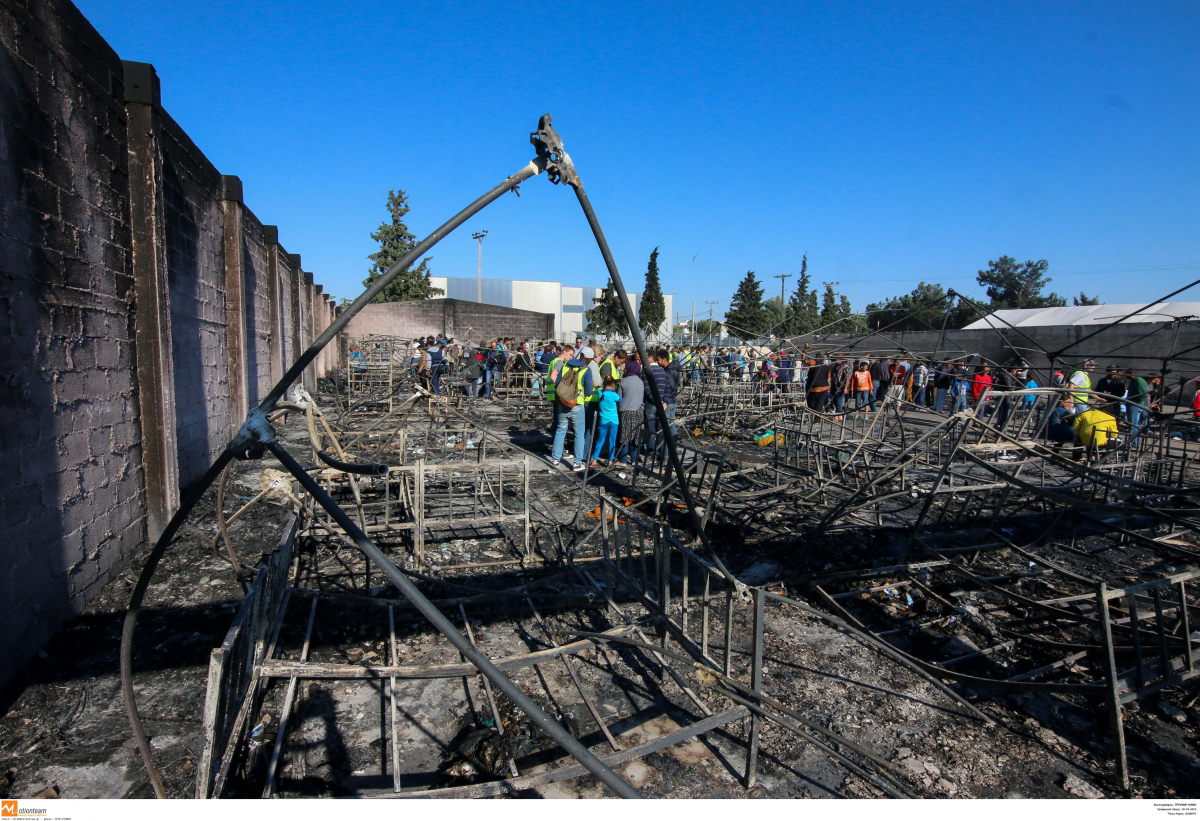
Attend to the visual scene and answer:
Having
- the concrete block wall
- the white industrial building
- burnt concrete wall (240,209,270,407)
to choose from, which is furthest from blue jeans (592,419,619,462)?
the white industrial building

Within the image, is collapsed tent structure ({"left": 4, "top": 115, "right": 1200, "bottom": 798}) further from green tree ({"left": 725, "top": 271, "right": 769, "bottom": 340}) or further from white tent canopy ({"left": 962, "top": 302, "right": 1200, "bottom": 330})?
green tree ({"left": 725, "top": 271, "right": 769, "bottom": 340})

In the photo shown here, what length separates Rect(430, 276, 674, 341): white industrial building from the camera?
67875 mm

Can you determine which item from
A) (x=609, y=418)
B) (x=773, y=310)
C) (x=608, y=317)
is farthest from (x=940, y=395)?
(x=773, y=310)

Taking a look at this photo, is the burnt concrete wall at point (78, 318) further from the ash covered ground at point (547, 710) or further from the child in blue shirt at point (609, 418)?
the child in blue shirt at point (609, 418)

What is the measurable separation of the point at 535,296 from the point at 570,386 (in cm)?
6282

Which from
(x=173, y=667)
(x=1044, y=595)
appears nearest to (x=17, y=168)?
(x=173, y=667)

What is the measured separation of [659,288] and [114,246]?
129 ft

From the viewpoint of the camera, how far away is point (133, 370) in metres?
5.12

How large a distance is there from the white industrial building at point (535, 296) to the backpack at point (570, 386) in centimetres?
5756

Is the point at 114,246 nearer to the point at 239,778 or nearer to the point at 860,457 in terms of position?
the point at 239,778

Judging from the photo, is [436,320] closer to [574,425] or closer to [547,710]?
[574,425]

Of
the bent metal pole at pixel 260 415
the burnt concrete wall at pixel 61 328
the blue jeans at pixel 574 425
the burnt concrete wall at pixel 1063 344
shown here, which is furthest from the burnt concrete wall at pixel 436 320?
the bent metal pole at pixel 260 415

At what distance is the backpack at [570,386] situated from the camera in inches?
352

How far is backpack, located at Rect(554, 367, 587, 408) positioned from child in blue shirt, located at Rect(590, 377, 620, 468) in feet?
1.37
